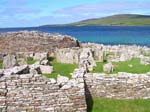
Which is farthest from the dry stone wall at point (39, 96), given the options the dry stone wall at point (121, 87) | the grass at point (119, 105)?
the dry stone wall at point (121, 87)

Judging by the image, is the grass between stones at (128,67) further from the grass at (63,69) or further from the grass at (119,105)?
the grass at (119,105)

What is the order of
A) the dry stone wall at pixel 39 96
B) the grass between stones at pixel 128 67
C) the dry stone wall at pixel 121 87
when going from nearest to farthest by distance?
the dry stone wall at pixel 39 96 < the dry stone wall at pixel 121 87 < the grass between stones at pixel 128 67

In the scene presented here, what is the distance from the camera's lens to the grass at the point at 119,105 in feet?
66.0

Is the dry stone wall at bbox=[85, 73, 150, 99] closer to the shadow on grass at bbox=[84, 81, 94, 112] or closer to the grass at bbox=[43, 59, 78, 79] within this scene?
the shadow on grass at bbox=[84, 81, 94, 112]

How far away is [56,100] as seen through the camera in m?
18.9

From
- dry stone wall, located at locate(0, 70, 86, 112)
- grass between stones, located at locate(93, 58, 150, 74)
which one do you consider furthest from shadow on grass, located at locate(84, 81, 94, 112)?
grass between stones, located at locate(93, 58, 150, 74)

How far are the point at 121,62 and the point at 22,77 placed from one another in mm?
15348

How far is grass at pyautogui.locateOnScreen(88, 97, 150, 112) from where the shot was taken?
20102 millimetres

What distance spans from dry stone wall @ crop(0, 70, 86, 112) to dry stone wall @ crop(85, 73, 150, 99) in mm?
2681

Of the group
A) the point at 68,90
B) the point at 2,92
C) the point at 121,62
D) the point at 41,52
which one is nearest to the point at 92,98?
the point at 68,90

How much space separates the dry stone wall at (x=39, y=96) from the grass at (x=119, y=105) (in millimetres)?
1412

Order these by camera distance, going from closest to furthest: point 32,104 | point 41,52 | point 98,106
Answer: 1. point 32,104
2. point 98,106
3. point 41,52

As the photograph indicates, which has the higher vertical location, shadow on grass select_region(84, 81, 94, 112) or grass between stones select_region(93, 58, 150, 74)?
shadow on grass select_region(84, 81, 94, 112)

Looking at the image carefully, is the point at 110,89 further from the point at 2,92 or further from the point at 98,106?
the point at 2,92
